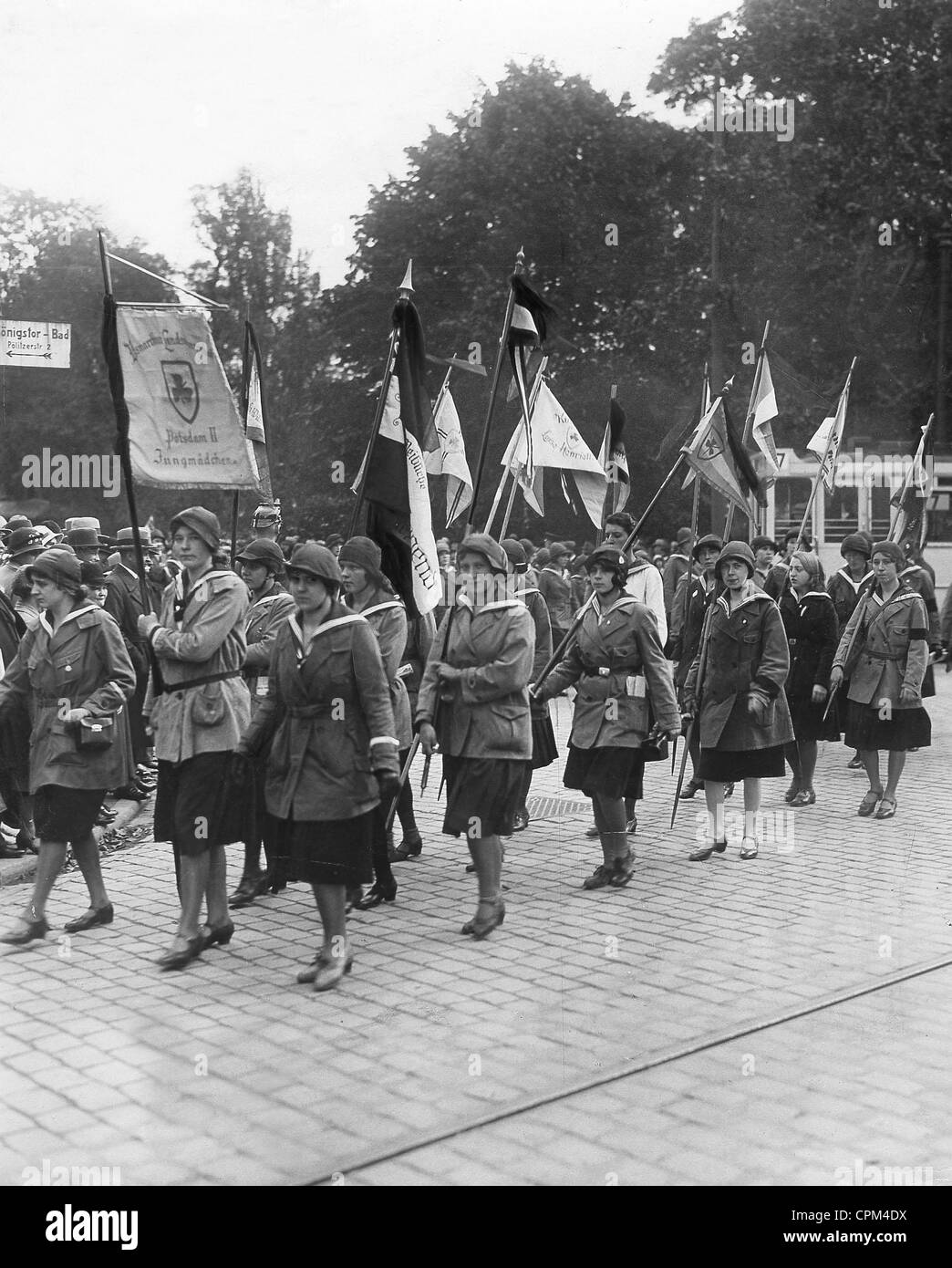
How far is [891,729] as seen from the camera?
35.0 ft

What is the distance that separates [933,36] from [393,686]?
28.5 m

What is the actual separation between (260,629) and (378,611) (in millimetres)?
665

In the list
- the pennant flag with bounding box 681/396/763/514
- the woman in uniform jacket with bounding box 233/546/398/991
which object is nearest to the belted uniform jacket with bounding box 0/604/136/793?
the woman in uniform jacket with bounding box 233/546/398/991

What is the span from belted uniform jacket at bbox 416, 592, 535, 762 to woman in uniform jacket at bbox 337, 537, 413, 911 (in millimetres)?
418

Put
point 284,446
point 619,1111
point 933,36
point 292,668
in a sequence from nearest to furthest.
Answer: point 619,1111 → point 292,668 → point 933,36 → point 284,446

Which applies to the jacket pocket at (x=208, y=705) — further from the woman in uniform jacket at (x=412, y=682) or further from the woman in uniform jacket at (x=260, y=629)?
the woman in uniform jacket at (x=412, y=682)

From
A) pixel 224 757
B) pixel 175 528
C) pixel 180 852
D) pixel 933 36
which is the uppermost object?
pixel 933 36

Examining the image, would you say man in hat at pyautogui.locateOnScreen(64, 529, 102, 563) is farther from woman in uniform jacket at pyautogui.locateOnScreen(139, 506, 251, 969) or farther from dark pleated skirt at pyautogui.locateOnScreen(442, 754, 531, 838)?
dark pleated skirt at pyautogui.locateOnScreen(442, 754, 531, 838)

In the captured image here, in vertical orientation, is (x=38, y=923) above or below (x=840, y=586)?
below

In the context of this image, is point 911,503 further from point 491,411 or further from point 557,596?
point 491,411

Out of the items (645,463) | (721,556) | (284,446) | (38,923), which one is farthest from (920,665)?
(284,446)

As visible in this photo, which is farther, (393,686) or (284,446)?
Result: (284,446)

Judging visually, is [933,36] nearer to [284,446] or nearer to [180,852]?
[284,446]

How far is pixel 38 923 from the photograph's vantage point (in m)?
6.83
